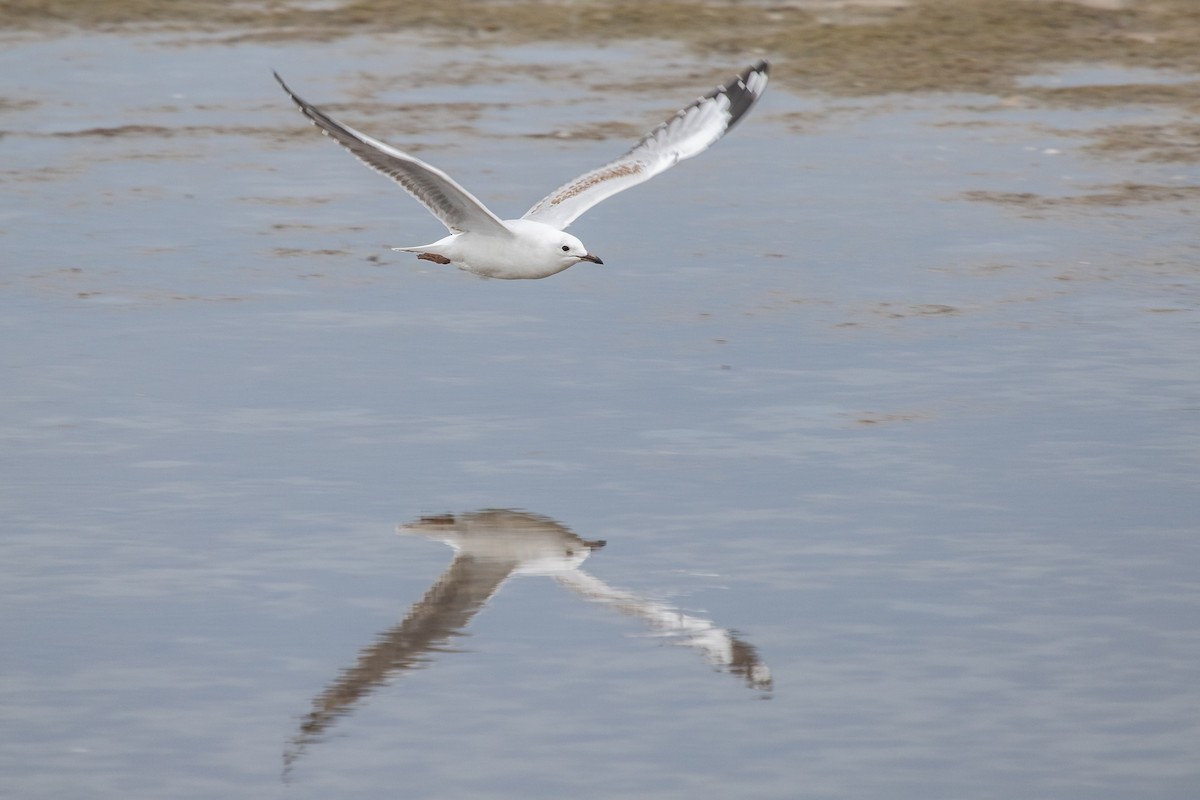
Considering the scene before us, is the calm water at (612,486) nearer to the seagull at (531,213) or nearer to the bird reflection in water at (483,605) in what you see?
the bird reflection in water at (483,605)

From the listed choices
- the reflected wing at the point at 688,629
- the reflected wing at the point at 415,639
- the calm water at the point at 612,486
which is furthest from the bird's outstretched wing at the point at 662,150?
the reflected wing at the point at 688,629

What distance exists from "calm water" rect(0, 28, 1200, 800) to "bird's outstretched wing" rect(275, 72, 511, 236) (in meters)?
0.75

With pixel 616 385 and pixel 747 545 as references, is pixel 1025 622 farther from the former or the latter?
pixel 616 385

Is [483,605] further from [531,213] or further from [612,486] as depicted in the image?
[531,213]

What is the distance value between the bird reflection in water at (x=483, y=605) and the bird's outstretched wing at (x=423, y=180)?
5.12ft

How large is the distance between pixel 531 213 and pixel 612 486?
99.7 inches

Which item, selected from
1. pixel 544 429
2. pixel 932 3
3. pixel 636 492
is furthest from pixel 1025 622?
pixel 932 3

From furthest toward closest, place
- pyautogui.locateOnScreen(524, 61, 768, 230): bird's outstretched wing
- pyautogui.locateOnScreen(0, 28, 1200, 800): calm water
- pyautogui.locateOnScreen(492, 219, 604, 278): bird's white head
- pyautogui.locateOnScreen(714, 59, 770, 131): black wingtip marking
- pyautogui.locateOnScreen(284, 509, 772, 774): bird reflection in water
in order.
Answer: pyautogui.locateOnScreen(714, 59, 770, 131): black wingtip marking, pyautogui.locateOnScreen(524, 61, 768, 230): bird's outstretched wing, pyautogui.locateOnScreen(492, 219, 604, 278): bird's white head, pyautogui.locateOnScreen(284, 509, 772, 774): bird reflection in water, pyautogui.locateOnScreen(0, 28, 1200, 800): calm water

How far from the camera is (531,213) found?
417 inches

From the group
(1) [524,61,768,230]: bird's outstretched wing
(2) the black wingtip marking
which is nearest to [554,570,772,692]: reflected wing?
(1) [524,61,768,230]: bird's outstretched wing

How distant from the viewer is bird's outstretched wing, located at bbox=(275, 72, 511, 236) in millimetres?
8711

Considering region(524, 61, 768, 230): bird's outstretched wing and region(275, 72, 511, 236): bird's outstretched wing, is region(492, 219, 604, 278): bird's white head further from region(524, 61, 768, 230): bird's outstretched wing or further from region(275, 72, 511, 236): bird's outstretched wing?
region(524, 61, 768, 230): bird's outstretched wing

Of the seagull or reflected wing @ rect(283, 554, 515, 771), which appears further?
the seagull

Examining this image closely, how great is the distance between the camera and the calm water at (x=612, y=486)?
618 cm
